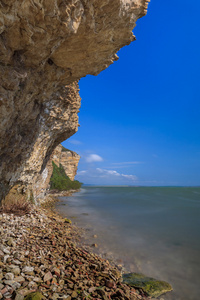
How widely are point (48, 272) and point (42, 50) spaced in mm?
6725

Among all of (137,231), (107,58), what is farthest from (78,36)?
(137,231)

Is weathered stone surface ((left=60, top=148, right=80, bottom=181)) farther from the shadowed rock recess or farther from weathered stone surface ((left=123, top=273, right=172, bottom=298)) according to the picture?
weathered stone surface ((left=123, top=273, right=172, bottom=298))

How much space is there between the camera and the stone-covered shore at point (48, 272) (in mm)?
3586

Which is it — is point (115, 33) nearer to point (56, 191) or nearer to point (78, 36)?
point (78, 36)

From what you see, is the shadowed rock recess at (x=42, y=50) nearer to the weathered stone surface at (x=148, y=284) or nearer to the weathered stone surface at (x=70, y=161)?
the weathered stone surface at (x=148, y=284)

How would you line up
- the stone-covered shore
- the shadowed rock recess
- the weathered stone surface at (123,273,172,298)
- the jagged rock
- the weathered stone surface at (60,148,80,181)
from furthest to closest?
the weathered stone surface at (60,148,80,181) → the weathered stone surface at (123,273,172,298) → the shadowed rock recess → the stone-covered shore → the jagged rock

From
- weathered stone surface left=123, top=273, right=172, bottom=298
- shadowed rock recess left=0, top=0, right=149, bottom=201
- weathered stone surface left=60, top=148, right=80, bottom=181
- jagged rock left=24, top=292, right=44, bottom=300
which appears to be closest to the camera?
jagged rock left=24, top=292, right=44, bottom=300

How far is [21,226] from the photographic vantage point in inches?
276

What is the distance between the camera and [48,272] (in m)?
4.27

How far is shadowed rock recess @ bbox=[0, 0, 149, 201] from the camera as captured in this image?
4.25m

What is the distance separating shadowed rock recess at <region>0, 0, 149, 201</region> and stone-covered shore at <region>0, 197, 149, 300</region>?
13.2 feet

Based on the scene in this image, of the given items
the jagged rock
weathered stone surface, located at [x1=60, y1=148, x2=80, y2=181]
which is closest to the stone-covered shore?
the jagged rock

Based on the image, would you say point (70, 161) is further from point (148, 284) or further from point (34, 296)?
point (34, 296)

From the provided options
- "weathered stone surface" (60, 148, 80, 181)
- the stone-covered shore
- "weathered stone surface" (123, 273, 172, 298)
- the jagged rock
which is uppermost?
"weathered stone surface" (60, 148, 80, 181)
